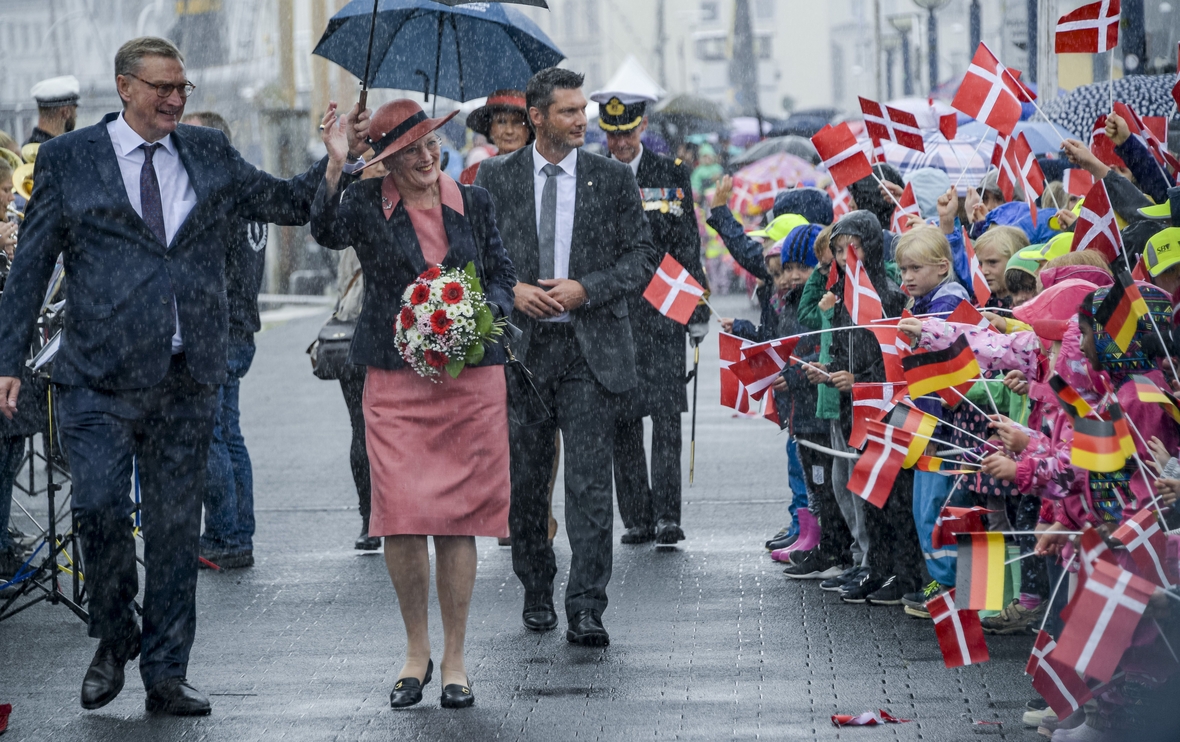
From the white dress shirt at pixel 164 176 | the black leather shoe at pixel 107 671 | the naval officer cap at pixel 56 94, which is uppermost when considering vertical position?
the naval officer cap at pixel 56 94

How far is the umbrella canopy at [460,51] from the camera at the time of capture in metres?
8.12

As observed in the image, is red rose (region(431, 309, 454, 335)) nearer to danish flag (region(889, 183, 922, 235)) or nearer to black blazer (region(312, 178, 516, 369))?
black blazer (region(312, 178, 516, 369))

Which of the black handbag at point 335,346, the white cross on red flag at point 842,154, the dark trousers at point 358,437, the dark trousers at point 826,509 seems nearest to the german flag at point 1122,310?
the white cross on red flag at point 842,154

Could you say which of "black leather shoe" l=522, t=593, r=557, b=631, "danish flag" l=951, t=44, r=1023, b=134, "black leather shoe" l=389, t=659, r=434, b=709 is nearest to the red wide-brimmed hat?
"black leather shoe" l=389, t=659, r=434, b=709

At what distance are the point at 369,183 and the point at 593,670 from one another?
193 centimetres

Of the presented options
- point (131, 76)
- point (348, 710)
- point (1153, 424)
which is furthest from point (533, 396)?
point (1153, 424)

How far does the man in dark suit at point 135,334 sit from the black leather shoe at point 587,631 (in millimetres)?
1518

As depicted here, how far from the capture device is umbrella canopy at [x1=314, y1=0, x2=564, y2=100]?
812cm

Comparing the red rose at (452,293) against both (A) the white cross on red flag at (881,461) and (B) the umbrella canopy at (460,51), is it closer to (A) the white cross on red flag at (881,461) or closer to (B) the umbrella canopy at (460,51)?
(A) the white cross on red flag at (881,461)

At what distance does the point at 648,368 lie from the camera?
29.0 feet

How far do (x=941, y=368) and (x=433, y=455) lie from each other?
174 centimetres

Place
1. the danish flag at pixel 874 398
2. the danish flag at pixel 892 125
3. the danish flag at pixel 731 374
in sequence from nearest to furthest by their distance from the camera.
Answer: the danish flag at pixel 874 398, the danish flag at pixel 731 374, the danish flag at pixel 892 125

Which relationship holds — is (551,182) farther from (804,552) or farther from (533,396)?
(804,552)

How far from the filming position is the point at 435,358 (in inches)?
219
